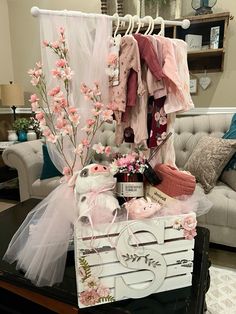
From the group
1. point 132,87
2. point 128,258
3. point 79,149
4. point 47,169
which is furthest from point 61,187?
point 47,169

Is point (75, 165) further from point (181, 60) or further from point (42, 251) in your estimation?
point (181, 60)

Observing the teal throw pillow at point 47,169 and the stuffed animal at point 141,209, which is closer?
the stuffed animal at point 141,209

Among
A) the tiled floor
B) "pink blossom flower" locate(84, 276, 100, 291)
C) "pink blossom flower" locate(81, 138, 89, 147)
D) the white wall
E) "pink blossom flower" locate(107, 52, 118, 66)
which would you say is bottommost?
the tiled floor

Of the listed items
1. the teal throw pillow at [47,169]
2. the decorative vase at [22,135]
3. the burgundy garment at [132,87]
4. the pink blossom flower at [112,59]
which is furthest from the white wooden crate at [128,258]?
the decorative vase at [22,135]

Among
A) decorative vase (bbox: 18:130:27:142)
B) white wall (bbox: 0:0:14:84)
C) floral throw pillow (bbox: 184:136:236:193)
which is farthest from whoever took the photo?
white wall (bbox: 0:0:14:84)

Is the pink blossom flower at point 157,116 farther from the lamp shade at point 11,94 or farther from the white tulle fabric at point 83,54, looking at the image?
the lamp shade at point 11,94

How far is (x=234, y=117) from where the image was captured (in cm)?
219

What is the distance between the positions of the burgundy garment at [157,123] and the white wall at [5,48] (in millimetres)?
3028

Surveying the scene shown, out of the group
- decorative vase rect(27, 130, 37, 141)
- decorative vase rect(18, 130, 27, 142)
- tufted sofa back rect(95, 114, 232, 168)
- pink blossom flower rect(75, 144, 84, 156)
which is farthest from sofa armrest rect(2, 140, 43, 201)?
pink blossom flower rect(75, 144, 84, 156)

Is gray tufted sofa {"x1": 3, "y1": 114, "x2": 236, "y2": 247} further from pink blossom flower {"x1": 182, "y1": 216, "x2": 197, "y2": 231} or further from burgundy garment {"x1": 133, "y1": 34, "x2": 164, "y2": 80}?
pink blossom flower {"x1": 182, "y1": 216, "x2": 197, "y2": 231}

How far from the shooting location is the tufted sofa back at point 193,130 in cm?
233

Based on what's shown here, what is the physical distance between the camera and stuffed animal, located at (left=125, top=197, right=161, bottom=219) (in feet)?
2.88

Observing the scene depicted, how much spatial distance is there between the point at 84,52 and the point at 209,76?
202 centimetres

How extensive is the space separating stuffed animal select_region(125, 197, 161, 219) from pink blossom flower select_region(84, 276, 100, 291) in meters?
0.23
